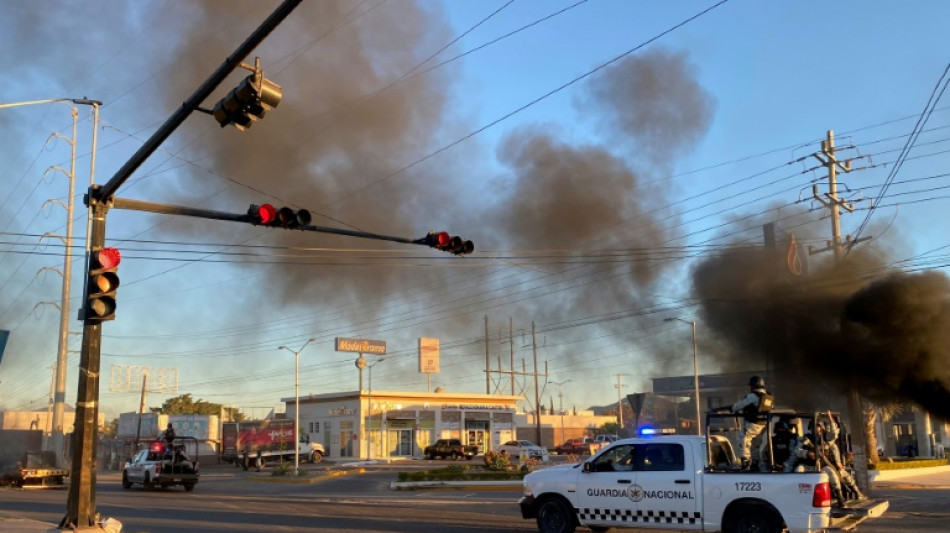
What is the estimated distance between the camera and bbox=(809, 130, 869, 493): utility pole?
18.1 m

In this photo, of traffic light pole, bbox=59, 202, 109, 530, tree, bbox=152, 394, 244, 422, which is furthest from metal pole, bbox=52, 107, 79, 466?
tree, bbox=152, 394, 244, 422

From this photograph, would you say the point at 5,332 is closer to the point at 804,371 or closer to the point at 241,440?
the point at 804,371

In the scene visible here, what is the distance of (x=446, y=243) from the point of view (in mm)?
13641

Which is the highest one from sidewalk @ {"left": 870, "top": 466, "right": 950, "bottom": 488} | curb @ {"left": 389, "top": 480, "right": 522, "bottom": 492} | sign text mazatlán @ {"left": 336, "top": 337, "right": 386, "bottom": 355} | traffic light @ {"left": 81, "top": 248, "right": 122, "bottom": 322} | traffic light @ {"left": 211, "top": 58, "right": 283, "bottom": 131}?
sign text mazatlán @ {"left": 336, "top": 337, "right": 386, "bottom": 355}

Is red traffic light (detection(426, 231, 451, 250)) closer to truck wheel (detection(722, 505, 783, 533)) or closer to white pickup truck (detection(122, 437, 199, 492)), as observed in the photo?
truck wheel (detection(722, 505, 783, 533))

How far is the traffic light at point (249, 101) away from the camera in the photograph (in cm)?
809

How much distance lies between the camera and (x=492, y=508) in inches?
676

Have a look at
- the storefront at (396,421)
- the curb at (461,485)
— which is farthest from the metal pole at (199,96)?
the storefront at (396,421)

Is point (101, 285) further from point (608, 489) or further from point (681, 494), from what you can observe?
point (681, 494)

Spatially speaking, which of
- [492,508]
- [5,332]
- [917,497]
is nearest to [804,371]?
[917,497]

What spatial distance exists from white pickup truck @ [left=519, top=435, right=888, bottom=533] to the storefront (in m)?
43.7

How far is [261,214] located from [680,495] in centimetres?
694

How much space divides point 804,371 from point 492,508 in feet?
26.5

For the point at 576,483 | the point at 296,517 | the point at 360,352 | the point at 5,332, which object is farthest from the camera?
the point at 360,352
